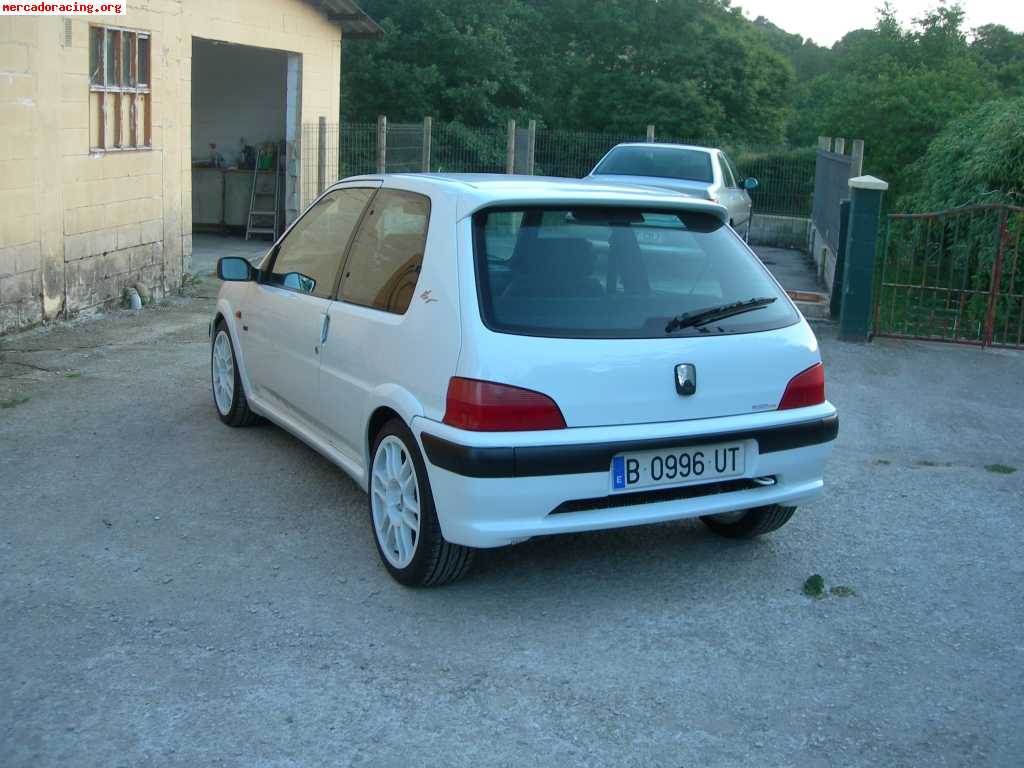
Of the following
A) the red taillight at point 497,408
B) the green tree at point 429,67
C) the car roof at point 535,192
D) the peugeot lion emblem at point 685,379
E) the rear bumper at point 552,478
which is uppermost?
the green tree at point 429,67

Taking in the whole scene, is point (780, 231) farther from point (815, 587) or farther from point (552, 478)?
point (552, 478)

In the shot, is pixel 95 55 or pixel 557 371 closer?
pixel 557 371

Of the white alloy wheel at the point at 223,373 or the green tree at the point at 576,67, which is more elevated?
the green tree at the point at 576,67

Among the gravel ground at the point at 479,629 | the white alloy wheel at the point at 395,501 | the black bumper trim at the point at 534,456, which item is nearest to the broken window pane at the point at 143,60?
the gravel ground at the point at 479,629

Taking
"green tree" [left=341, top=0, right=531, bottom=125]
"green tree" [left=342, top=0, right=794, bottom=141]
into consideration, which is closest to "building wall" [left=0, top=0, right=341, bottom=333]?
"green tree" [left=341, top=0, right=531, bottom=125]

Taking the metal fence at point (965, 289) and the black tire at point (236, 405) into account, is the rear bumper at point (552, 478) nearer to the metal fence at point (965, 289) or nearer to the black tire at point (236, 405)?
the black tire at point (236, 405)

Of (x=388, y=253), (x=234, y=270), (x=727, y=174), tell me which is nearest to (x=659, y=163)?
(x=727, y=174)

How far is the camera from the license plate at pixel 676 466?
4.39m

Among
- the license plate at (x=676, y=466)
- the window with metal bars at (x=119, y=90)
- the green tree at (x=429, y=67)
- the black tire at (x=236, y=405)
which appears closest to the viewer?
the license plate at (x=676, y=466)

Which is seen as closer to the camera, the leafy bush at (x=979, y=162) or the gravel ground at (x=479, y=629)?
the gravel ground at (x=479, y=629)

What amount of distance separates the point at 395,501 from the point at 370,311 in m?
0.85

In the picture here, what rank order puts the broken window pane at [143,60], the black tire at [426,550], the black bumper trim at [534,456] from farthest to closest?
the broken window pane at [143,60] < the black tire at [426,550] < the black bumper trim at [534,456]

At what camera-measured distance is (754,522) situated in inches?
209

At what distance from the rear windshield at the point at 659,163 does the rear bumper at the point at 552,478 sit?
11457mm
